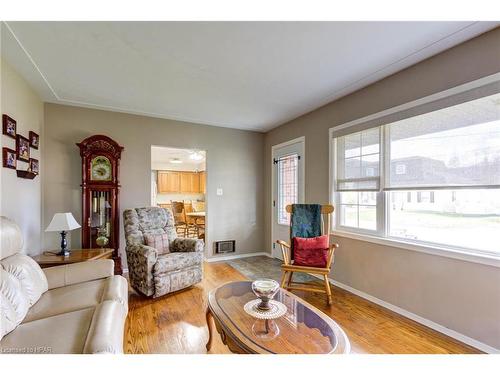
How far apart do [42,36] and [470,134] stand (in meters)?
Result: 3.43

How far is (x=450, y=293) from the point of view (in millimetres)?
1954

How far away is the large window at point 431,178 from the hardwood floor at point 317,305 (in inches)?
30.1

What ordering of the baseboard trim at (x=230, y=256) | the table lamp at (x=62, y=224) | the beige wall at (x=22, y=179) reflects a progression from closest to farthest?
the beige wall at (x=22, y=179)
the table lamp at (x=62, y=224)
the baseboard trim at (x=230, y=256)

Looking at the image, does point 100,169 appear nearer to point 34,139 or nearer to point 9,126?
point 34,139

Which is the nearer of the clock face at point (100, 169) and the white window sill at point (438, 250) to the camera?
the white window sill at point (438, 250)

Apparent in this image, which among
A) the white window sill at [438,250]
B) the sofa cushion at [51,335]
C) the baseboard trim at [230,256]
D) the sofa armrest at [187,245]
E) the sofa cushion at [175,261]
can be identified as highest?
the white window sill at [438,250]

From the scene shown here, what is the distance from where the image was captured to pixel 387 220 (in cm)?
252

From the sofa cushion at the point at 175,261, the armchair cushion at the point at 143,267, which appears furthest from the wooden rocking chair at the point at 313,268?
the armchair cushion at the point at 143,267

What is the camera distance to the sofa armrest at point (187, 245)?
9.81 feet

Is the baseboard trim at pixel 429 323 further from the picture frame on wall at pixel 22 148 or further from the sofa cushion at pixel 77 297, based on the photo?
the picture frame on wall at pixel 22 148

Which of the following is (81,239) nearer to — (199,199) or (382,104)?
(382,104)

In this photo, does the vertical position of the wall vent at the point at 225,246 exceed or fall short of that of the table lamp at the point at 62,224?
it falls short

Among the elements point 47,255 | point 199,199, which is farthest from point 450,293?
point 199,199

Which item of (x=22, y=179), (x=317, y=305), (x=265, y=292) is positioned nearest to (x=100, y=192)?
(x=22, y=179)
